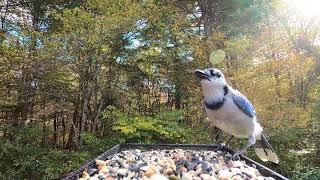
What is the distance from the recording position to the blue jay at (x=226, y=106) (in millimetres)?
2588

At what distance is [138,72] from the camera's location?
13.5 meters

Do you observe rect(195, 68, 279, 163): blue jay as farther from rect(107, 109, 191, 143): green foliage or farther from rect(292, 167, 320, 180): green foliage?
rect(107, 109, 191, 143): green foliage

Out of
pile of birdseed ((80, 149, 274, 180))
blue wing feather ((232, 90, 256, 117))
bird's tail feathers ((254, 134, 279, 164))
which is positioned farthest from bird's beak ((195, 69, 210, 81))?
bird's tail feathers ((254, 134, 279, 164))

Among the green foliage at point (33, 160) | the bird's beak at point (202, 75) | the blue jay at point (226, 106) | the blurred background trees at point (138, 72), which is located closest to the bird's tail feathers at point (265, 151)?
the blue jay at point (226, 106)

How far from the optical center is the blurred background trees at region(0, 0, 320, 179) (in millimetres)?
10180

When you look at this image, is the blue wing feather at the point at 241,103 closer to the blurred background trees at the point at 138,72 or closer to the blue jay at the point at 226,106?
the blue jay at the point at 226,106

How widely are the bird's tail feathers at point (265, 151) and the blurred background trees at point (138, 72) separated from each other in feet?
22.3

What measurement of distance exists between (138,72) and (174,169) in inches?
450

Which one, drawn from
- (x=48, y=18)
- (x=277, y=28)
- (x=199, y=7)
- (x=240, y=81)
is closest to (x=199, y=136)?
(x=240, y=81)

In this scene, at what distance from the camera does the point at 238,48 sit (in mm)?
10070

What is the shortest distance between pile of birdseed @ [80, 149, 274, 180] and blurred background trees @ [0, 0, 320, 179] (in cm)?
746

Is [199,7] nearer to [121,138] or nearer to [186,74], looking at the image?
[186,74]


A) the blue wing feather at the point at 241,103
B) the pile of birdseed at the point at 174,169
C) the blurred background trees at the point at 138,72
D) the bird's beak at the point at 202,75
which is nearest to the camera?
the pile of birdseed at the point at 174,169

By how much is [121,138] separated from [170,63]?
3891 millimetres
